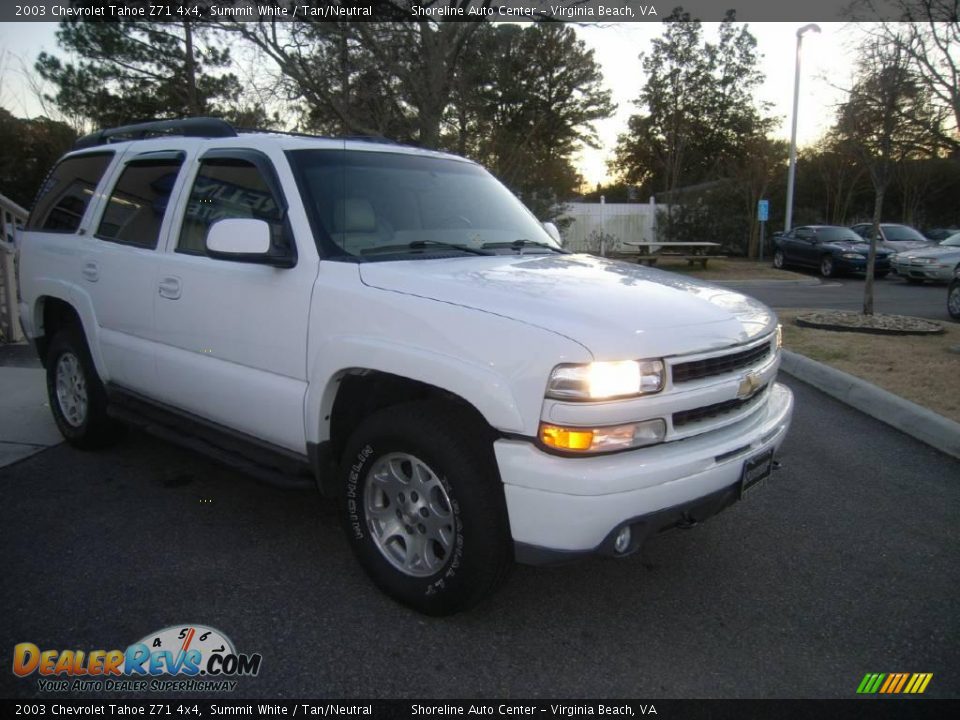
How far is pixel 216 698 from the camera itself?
7.80ft

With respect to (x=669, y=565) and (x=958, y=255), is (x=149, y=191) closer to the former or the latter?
(x=669, y=565)

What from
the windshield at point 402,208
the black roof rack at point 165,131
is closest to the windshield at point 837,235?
the windshield at point 402,208

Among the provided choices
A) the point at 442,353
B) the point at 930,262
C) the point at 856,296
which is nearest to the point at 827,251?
the point at 930,262

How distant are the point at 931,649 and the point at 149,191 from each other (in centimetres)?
445

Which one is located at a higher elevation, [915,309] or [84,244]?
[84,244]

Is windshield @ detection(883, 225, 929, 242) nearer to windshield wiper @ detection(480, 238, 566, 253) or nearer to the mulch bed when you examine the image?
the mulch bed

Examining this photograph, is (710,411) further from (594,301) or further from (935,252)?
(935,252)

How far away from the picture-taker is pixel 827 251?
63.7 feet

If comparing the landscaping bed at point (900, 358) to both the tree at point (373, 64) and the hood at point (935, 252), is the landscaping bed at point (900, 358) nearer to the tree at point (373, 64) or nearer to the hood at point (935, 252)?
the hood at point (935, 252)

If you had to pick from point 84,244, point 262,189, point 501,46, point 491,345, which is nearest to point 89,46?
point 501,46

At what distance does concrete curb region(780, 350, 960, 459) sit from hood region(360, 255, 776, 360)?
256cm

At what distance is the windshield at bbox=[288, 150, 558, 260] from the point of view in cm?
319

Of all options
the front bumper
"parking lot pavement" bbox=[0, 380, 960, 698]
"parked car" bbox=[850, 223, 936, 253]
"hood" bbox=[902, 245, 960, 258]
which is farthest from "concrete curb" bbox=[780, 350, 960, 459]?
"parked car" bbox=[850, 223, 936, 253]

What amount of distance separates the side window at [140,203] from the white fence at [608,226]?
22.1 m
